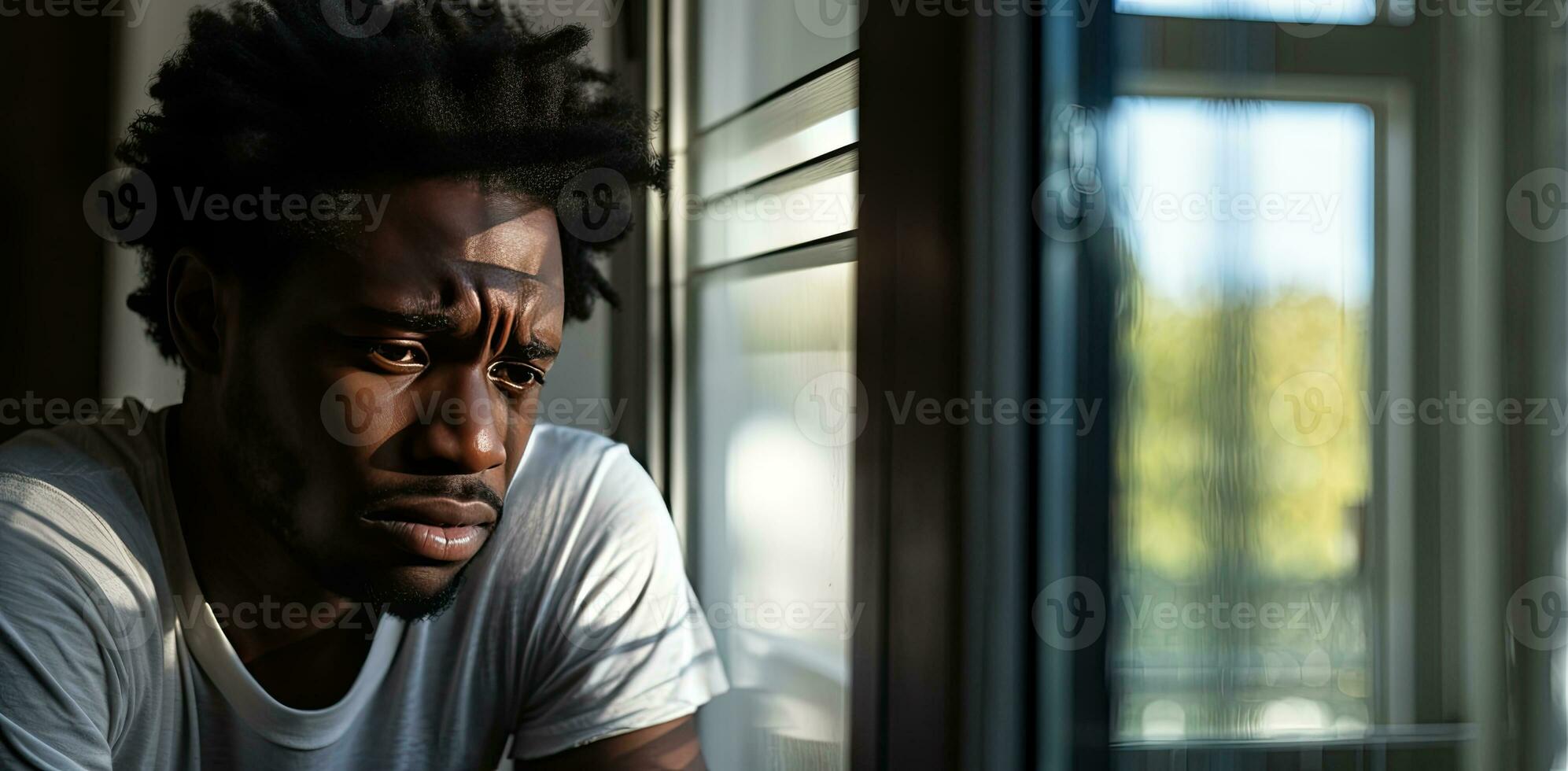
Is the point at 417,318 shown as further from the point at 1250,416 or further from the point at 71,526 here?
the point at 1250,416

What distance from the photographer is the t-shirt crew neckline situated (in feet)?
3.45

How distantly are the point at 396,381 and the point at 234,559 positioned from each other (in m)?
0.22

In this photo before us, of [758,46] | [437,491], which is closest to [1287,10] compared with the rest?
[758,46]

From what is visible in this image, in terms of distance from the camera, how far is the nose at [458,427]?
107 cm

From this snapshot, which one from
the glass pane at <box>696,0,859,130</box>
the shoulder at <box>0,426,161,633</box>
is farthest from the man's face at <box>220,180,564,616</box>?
the glass pane at <box>696,0,859,130</box>

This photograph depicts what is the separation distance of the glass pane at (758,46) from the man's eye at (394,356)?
1.15 feet

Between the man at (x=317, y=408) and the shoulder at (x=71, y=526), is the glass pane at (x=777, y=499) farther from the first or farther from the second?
Answer: the shoulder at (x=71, y=526)

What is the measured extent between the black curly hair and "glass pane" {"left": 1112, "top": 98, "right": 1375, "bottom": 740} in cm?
62

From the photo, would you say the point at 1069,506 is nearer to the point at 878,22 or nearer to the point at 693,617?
the point at 693,617

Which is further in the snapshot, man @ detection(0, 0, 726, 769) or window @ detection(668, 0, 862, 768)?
window @ detection(668, 0, 862, 768)

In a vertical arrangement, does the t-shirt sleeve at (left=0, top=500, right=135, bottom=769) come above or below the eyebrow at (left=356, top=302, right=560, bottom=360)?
below

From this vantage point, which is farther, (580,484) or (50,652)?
(580,484)

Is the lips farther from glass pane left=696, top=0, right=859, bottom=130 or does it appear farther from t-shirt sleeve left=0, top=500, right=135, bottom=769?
glass pane left=696, top=0, right=859, bottom=130

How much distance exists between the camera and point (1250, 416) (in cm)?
107
